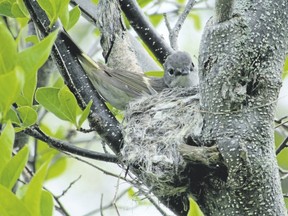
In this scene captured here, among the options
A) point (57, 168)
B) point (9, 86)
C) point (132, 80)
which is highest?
point (9, 86)

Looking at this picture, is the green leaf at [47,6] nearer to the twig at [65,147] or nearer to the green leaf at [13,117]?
the green leaf at [13,117]

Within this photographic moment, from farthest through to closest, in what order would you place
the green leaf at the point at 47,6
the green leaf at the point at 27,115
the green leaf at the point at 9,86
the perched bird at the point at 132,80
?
the perched bird at the point at 132,80
the green leaf at the point at 47,6
the green leaf at the point at 27,115
the green leaf at the point at 9,86

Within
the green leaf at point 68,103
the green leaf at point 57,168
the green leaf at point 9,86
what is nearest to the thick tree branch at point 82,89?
the green leaf at point 68,103

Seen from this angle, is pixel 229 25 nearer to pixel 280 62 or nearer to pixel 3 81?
pixel 280 62

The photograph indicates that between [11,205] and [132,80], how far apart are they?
230cm

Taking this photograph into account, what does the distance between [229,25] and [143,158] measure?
75 centimetres

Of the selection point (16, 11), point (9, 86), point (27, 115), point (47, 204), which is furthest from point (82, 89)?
point (9, 86)

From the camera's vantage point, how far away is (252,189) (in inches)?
82.6

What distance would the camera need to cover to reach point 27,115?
6.56ft

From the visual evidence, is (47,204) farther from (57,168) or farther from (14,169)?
(57,168)

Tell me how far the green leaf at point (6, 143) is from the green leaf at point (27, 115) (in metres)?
0.50

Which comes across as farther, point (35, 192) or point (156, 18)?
point (156, 18)

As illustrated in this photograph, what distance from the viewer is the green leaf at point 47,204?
152cm

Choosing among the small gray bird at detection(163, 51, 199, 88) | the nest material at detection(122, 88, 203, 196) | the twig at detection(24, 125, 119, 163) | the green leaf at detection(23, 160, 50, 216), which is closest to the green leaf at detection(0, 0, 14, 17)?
the twig at detection(24, 125, 119, 163)
